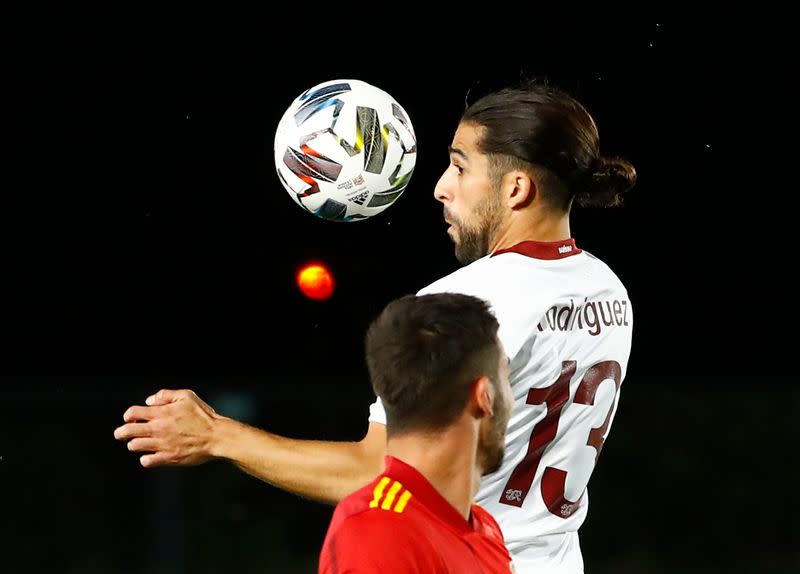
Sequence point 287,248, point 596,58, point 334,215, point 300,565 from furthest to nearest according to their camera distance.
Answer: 1. point 287,248
2. point 596,58
3. point 300,565
4. point 334,215

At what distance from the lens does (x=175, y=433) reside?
3004mm

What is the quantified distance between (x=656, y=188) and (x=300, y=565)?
4362 mm

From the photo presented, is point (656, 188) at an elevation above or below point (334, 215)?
above

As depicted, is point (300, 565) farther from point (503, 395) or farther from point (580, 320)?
point (503, 395)

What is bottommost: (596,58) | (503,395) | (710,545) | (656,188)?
(710,545)

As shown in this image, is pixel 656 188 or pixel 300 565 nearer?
pixel 300 565

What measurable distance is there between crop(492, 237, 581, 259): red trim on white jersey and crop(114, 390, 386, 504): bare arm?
60cm

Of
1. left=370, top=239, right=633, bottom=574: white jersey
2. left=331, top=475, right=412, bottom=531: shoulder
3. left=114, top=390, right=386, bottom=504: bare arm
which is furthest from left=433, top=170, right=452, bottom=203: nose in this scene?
left=331, top=475, right=412, bottom=531: shoulder

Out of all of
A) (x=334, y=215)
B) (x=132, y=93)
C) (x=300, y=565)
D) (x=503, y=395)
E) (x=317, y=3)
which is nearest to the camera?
(x=503, y=395)

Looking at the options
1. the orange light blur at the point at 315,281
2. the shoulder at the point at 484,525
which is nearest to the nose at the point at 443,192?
the shoulder at the point at 484,525


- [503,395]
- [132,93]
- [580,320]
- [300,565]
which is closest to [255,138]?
[132,93]

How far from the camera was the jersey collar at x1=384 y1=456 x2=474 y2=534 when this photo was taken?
6.75 feet

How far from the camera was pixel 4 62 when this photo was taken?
34.5 feet

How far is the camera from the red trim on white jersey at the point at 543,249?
10.6ft
